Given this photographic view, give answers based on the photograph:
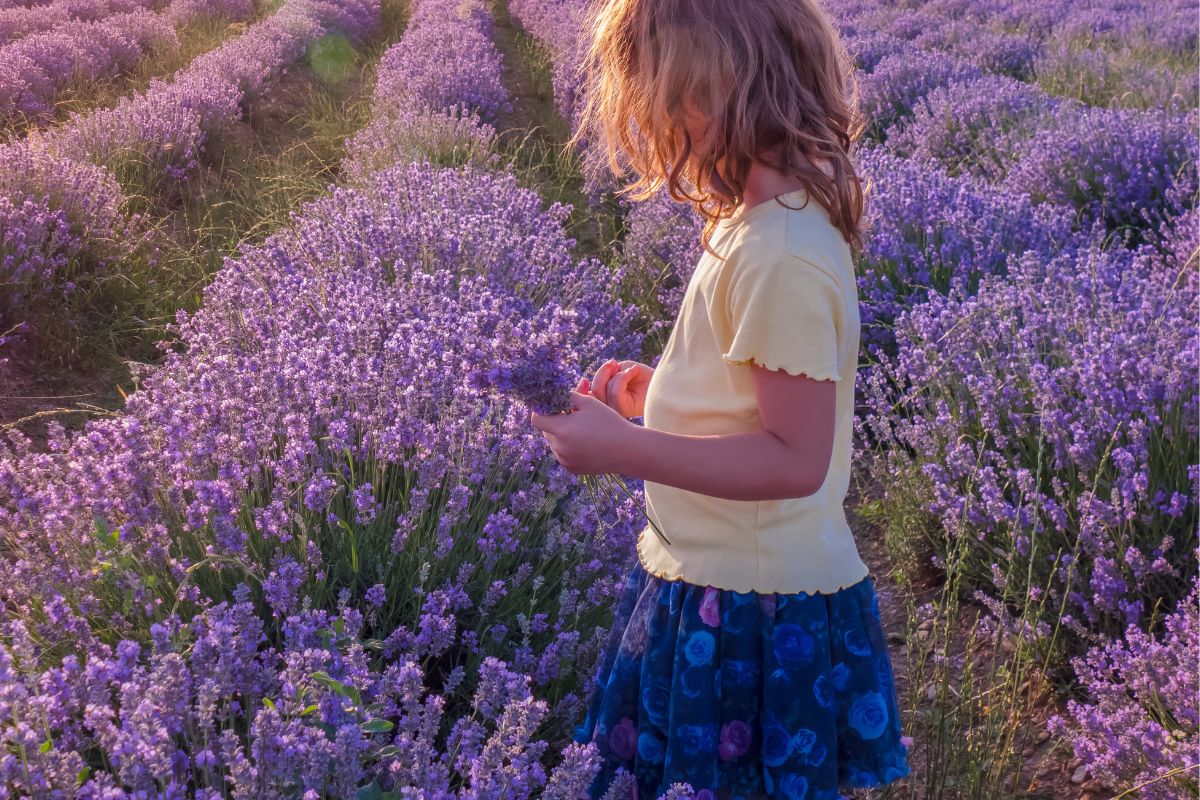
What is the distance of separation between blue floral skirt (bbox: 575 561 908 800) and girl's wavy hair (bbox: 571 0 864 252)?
0.60m

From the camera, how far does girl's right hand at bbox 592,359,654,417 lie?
191 centimetres

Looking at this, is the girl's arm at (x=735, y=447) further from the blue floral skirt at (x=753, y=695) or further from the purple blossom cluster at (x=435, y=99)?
the purple blossom cluster at (x=435, y=99)

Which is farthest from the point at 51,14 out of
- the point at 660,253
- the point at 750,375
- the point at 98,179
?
the point at 750,375

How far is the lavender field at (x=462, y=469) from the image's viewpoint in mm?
1543

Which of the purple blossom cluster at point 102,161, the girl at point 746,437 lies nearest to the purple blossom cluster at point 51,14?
the purple blossom cluster at point 102,161

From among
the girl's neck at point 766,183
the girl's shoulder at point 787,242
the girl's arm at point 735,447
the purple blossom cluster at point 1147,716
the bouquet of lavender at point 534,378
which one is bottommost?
the purple blossom cluster at point 1147,716

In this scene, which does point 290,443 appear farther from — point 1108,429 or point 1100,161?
point 1100,161

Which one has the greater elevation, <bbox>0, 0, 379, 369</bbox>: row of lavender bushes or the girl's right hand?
the girl's right hand

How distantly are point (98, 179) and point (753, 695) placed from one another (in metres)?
4.28

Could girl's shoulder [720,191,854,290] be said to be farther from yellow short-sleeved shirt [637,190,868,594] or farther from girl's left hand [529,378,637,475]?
girl's left hand [529,378,637,475]

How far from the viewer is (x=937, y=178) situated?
4.89 m

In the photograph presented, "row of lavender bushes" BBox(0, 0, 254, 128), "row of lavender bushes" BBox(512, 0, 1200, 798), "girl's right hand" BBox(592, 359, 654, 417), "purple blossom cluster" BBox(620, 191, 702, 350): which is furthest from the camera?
"row of lavender bushes" BBox(0, 0, 254, 128)

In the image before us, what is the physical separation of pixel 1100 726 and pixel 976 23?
37.3 ft

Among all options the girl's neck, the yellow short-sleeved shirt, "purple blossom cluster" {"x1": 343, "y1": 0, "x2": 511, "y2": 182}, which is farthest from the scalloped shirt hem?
"purple blossom cluster" {"x1": 343, "y1": 0, "x2": 511, "y2": 182}
